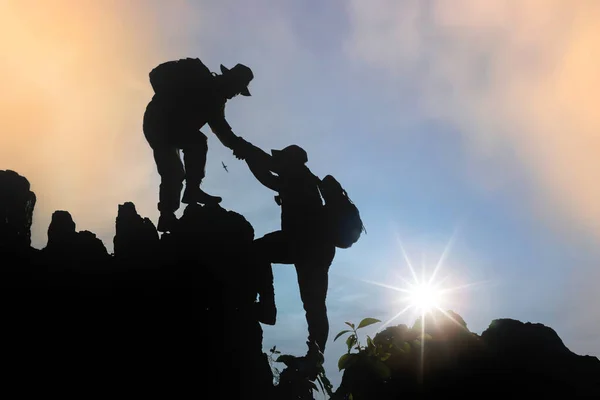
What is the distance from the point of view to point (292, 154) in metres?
11.5

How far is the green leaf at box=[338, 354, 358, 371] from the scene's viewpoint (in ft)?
13.6

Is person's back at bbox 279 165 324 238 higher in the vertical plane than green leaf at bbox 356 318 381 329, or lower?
higher

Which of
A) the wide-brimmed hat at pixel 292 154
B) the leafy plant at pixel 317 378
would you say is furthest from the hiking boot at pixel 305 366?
the wide-brimmed hat at pixel 292 154

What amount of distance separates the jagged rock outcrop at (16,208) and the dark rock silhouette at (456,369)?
7898mm

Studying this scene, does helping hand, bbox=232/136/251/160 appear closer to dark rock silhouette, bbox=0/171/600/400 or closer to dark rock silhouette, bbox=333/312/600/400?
dark rock silhouette, bbox=0/171/600/400

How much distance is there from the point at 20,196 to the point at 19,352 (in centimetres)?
397

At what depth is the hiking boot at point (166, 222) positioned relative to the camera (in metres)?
10.9

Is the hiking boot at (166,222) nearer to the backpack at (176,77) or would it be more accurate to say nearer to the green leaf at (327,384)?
the backpack at (176,77)

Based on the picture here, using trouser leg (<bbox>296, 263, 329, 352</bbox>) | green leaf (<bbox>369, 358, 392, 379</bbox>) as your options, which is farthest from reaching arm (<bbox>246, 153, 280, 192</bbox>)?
green leaf (<bbox>369, 358, 392, 379</bbox>)

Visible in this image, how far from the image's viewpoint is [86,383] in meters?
7.17

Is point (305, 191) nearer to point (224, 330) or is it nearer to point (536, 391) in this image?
point (224, 330)

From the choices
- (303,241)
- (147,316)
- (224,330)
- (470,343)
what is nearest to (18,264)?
(147,316)

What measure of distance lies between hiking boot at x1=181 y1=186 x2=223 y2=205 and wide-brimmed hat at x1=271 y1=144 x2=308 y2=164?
6.69 feet

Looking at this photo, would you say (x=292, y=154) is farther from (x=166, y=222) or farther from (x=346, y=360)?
(x=346, y=360)
